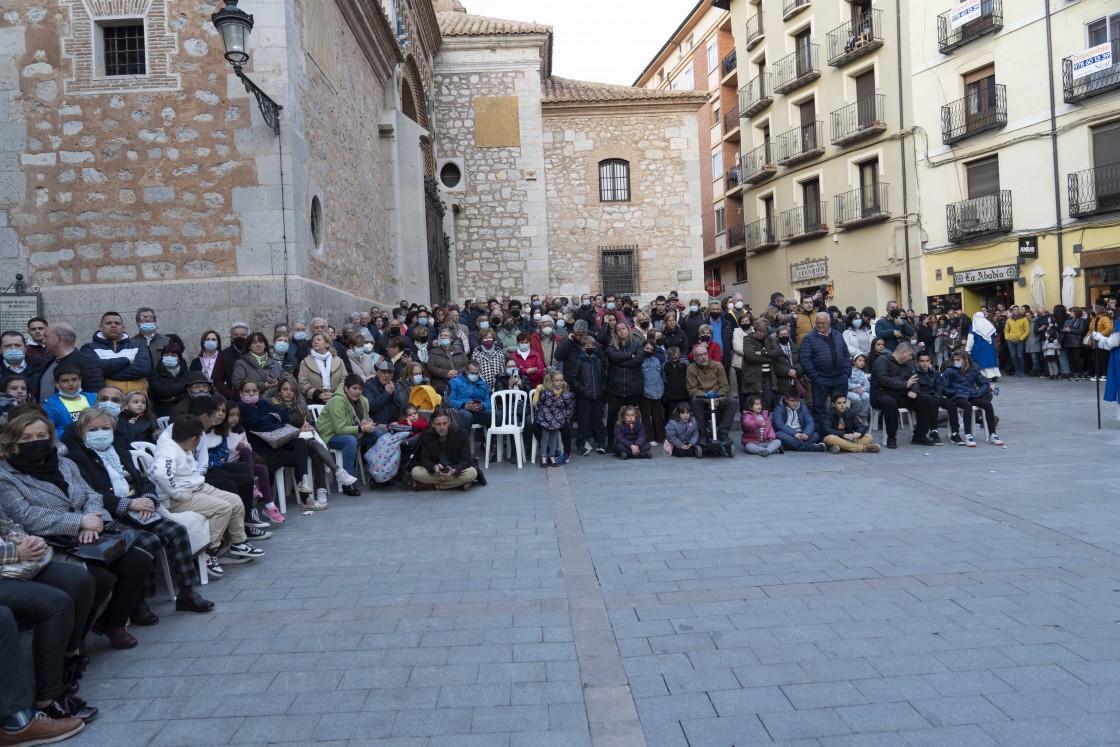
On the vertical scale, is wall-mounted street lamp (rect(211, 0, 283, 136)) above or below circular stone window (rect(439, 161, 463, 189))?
below

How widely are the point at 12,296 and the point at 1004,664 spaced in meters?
10.3

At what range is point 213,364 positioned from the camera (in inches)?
326

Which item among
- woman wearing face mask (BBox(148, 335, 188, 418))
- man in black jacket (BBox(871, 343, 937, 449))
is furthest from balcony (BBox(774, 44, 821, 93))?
woman wearing face mask (BBox(148, 335, 188, 418))

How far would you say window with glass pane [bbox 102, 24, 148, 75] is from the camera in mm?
9523

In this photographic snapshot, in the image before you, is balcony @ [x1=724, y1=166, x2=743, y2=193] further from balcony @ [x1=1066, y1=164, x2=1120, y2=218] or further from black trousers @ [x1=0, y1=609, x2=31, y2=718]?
black trousers @ [x1=0, y1=609, x2=31, y2=718]

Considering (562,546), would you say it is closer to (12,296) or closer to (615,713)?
(615,713)

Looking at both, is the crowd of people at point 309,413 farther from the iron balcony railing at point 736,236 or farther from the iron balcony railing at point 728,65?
the iron balcony railing at point 728,65

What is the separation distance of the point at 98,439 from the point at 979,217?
21.9 meters

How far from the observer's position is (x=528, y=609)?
436cm

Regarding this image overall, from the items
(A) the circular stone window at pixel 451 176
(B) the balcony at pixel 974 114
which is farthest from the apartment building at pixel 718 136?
(A) the circular stone window at pixel 451 176

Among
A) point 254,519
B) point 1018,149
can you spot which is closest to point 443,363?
point 254,519

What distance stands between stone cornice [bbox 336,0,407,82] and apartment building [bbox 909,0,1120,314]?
15.1 m

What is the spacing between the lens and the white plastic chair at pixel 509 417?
924cm

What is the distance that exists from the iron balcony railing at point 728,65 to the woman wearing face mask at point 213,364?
29.4 m
